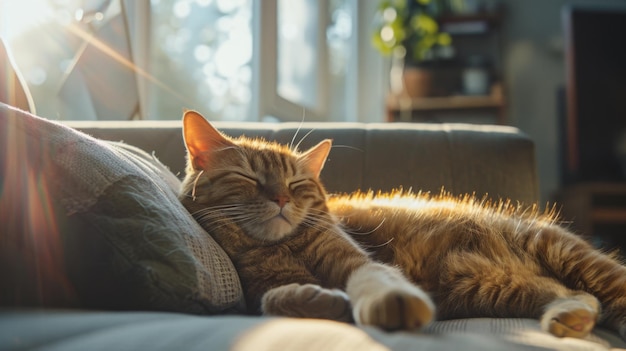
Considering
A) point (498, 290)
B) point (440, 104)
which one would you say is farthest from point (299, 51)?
point (498, 290)

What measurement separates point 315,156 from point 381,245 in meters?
0.28

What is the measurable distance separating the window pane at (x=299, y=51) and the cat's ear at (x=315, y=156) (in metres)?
2.25

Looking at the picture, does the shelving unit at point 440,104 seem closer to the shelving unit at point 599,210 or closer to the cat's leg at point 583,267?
the shelving unit at point 599,210

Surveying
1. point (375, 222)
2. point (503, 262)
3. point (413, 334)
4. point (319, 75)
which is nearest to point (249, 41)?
point (319, 75)

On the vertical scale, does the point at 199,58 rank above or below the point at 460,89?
above

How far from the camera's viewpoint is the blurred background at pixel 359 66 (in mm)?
2533

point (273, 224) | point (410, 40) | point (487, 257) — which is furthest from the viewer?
point (410, 40)

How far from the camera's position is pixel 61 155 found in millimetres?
967

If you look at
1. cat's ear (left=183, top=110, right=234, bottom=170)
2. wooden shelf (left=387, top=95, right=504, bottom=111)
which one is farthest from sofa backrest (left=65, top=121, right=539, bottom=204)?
wooden shelf (left=387, top=95, right=504, bottom=111)

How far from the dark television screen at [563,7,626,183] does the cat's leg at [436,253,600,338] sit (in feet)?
11.6

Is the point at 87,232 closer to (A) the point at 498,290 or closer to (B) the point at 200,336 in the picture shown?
(B) the point at 200,336

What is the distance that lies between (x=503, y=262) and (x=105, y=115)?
1.71m

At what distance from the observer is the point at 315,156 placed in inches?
62.5

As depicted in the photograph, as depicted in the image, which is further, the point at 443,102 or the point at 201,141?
the point at 443,102
